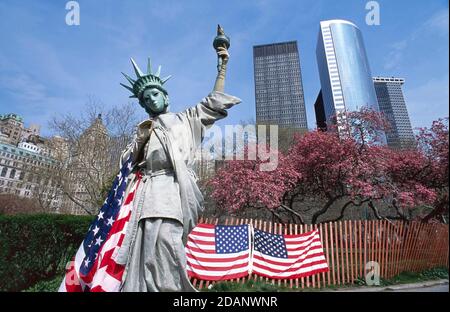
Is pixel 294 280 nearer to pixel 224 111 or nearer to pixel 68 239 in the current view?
pixel 224 111

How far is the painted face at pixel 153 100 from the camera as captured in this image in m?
3.00

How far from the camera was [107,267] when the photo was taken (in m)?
2.38

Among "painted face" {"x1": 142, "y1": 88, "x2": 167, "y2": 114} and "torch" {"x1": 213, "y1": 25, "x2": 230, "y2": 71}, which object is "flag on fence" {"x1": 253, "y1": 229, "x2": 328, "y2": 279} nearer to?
"painted face" {"x1": 142, "y1": 88, "x2": 167, "y2": 114}

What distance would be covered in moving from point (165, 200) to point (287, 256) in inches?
207

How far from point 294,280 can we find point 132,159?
→ 5492mm

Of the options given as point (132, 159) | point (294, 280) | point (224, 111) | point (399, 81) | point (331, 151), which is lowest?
point (294, 280)

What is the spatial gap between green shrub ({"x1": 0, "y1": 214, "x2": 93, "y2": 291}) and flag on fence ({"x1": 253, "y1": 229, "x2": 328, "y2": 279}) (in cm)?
453

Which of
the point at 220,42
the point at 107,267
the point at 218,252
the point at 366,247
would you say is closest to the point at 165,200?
the point at 107,267

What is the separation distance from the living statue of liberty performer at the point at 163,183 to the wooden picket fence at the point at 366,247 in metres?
4.45

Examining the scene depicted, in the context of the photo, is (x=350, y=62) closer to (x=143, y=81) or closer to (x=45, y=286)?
(x=143, y=81)

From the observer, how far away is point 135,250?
2.29 m

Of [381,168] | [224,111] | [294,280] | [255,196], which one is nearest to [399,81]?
[381,168]
